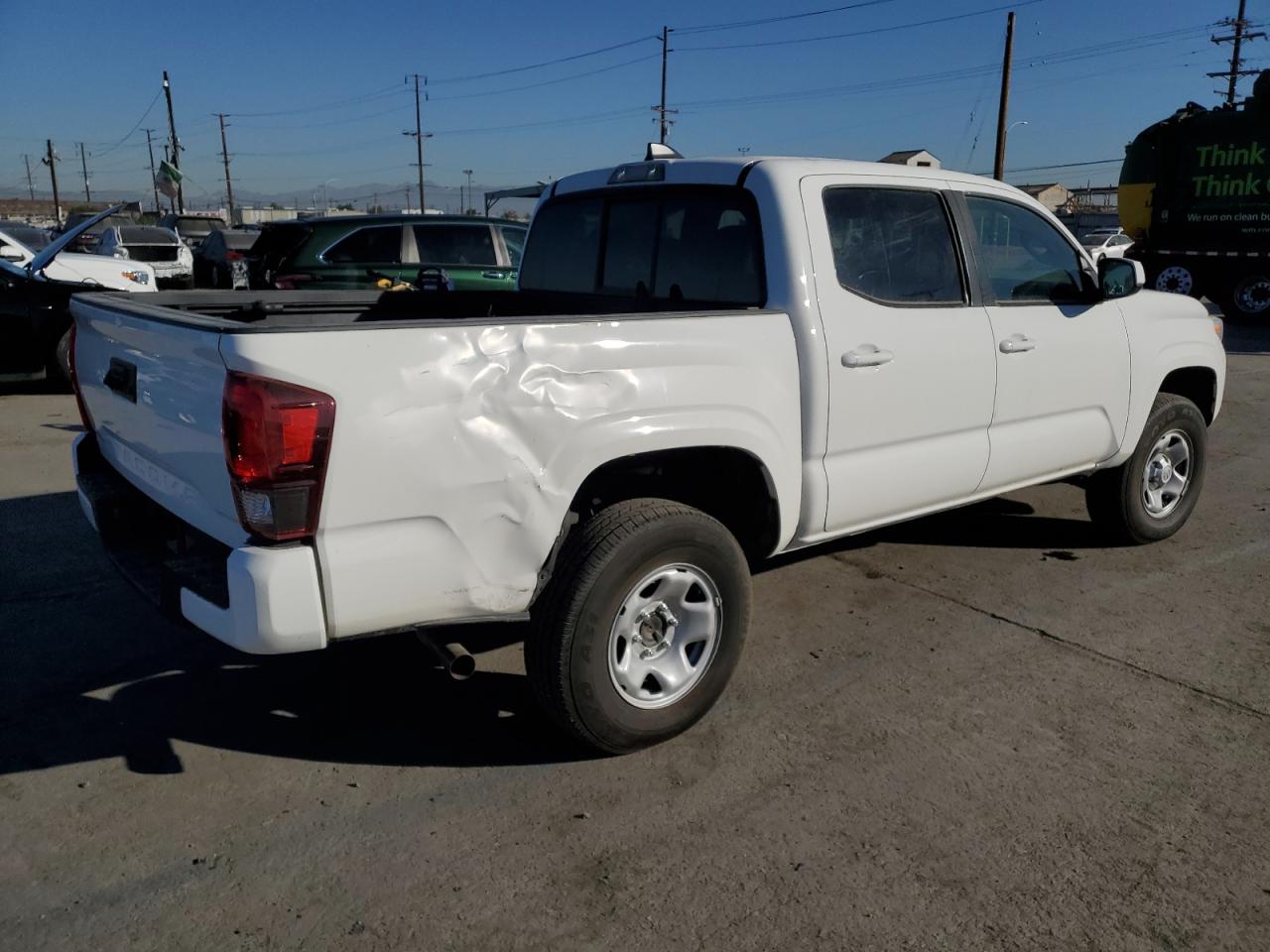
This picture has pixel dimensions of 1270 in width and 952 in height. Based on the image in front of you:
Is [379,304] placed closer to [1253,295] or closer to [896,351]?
[896,351]

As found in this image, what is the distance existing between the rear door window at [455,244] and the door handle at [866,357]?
7.81 meters

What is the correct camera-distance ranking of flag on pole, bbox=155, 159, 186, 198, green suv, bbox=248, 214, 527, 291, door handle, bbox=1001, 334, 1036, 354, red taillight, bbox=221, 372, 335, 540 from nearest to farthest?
red taillight, bbox=221, 372, 335, 540, door handle, bbox=1001, 334, 1036, 354, green suv, bbox=248, 214, 527, 291, flag on pole, bbox=155, 159, 186, 198

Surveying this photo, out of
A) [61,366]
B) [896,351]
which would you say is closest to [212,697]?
[896,351]

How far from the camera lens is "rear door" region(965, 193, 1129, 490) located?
4.44 metres

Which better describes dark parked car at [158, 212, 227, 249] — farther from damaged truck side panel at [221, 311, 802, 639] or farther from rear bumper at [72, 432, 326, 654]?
damaged truck side panel at [221, 311, 802, 639]

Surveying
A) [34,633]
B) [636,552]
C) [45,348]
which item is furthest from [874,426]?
[45,348]

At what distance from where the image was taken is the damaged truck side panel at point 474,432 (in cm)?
262

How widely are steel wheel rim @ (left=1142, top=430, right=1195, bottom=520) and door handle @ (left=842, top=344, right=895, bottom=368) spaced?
2322 mm

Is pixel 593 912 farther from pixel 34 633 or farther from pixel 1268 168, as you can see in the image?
pixel 1268 168

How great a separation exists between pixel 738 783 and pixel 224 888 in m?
1.49

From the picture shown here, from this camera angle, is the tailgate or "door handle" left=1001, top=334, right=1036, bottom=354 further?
"door handle" left=1001, top=334, right=1036, bottom=354

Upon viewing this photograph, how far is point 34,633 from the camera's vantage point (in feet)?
14.0

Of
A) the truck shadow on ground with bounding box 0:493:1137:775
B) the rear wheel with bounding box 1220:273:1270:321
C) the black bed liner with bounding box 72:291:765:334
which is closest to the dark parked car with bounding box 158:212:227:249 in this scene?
the rear wheel with bounding box 1220:273:1270:321

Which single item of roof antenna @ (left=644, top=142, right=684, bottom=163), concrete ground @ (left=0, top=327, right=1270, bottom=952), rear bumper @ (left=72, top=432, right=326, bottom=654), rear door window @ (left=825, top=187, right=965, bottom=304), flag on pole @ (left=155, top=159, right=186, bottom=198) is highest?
flag on pole @ (left=155, top=159, right=186, bottom=198)
